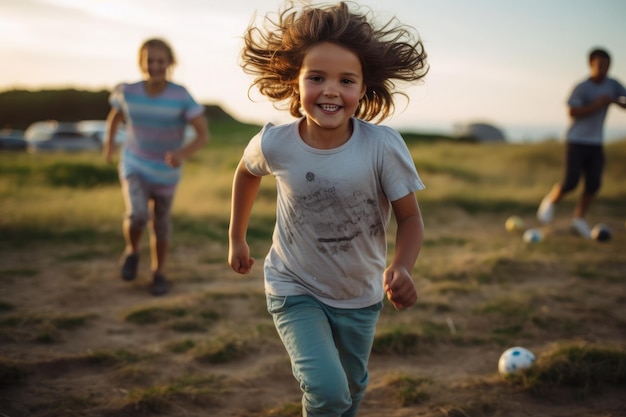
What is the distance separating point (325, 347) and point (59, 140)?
23.2m

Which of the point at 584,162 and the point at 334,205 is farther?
the point at 584,162

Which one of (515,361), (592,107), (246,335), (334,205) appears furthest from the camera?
(592,107)

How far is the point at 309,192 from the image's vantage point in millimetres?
2477

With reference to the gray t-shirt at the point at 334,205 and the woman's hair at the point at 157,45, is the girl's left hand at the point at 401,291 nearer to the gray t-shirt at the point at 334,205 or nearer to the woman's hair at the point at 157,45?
the gray t-shirt at the point at 334,205

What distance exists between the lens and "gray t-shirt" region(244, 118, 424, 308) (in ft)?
7.98

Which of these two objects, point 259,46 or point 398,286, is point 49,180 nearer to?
point 259,46

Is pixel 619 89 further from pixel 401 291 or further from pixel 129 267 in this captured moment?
pixel 401 291

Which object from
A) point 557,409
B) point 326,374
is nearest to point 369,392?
point 557,409

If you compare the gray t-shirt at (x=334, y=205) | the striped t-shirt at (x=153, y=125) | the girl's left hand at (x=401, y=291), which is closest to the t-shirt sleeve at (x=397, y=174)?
the gray t-shirt at (x=334, y=205)

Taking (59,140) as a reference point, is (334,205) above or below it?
above

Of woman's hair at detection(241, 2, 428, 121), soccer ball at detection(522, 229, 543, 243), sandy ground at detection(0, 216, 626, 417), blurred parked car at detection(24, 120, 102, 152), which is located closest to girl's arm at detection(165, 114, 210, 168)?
sandy ground at detection(0, 216, 626, 417)

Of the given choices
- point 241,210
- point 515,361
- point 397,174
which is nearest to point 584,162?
point 515,361

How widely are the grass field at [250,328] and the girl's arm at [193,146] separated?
43.2 inches

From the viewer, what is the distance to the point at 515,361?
11.5ft
